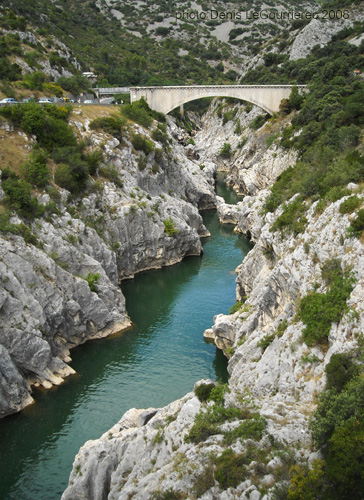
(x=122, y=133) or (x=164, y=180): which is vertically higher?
(x=122, y=133)

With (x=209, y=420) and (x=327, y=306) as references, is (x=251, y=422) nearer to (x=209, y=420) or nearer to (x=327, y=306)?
(x=209, y=420)

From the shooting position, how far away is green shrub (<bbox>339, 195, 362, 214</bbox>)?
2600cm

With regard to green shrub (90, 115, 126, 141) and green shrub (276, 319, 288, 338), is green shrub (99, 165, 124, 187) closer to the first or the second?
green shrub (90, 115, 126, 141)

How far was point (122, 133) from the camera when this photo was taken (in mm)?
56531

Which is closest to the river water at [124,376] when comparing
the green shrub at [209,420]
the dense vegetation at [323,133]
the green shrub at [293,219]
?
the green shrub at [209,420]

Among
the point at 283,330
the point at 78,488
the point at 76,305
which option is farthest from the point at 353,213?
the point at 76,305

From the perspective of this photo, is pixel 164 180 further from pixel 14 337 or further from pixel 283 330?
pixel 283 330

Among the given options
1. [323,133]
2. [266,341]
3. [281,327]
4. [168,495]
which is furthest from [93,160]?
[168,495]

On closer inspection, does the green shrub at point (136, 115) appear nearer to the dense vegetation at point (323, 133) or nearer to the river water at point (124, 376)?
the dense vegetation at point (323, 133)

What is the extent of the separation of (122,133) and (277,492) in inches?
1826

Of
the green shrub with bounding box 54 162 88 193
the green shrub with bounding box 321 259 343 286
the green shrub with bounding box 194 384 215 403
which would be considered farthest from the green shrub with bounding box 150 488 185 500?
the green shrub with bounding box 54 162 88 193

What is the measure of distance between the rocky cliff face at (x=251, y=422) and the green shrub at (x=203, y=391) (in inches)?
A: 11.2

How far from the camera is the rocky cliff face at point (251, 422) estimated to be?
1775 centimetres

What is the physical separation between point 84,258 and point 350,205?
22.3 meters
